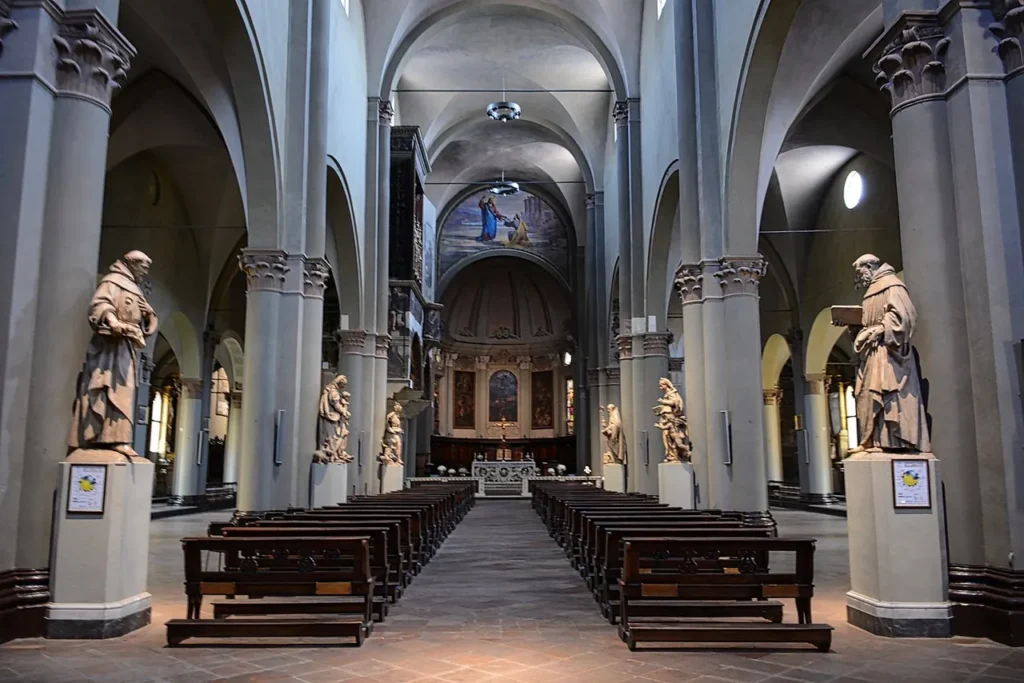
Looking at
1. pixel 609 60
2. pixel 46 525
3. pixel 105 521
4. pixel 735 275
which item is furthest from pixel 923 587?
pixel 609 60

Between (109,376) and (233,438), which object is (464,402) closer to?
(233,438)

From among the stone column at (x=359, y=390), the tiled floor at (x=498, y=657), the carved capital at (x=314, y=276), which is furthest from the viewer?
the stone column at (x=359, y=390)

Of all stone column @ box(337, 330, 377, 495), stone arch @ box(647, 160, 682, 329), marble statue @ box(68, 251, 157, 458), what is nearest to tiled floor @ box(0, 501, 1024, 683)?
marble statue @ box(68, 251, 157, 458)

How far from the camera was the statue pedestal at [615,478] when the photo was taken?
21531 mm

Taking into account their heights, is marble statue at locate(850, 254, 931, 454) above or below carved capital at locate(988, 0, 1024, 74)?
below

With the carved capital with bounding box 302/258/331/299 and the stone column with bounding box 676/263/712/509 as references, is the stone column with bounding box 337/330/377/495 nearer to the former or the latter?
the carved capital with bounding box 302/258/331/299

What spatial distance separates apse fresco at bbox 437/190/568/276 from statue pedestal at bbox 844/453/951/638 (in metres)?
33.1

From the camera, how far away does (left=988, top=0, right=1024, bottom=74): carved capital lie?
228 inches

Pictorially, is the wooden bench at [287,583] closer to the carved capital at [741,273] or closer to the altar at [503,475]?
the carved capital at [741,273]

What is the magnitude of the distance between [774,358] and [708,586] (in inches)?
934

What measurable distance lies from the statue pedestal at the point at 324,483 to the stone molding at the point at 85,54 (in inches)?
329

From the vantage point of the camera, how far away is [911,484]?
20.1ft

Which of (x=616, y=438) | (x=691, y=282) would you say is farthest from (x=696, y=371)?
(x=616, y=438)

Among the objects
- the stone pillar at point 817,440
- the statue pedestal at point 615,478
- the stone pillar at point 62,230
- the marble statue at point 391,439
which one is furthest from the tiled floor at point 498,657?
the stone pillar at point 817,440
